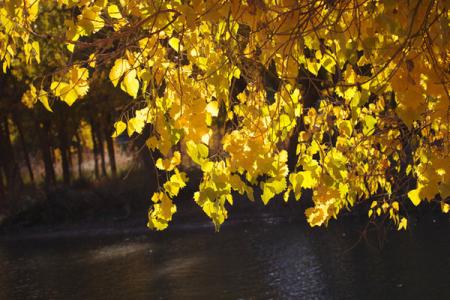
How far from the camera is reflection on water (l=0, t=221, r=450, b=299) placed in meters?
14.4

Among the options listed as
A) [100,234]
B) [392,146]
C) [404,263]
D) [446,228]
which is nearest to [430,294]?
[404,263]

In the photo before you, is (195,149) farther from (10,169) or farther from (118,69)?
(10,169)

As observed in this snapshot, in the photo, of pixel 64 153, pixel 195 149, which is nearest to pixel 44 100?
pixel 195 149

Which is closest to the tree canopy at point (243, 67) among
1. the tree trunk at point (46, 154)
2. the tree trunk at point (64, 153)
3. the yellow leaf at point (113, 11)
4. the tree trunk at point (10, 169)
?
the yellow leaf at point (113, 11)

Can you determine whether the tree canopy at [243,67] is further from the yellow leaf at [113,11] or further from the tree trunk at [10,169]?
the tree trunk at [10,169]

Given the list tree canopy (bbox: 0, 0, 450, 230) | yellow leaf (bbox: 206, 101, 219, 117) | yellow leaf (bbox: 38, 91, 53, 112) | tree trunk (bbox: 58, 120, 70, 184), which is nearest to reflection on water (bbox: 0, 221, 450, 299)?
tree trunk (bbox: 58, 120, 70, 184)

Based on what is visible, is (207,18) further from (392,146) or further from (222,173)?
(392,146)

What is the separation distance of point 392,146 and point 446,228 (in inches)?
485

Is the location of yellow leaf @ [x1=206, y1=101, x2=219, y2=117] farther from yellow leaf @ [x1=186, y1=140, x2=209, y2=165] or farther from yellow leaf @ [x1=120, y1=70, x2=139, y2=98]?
yellow leaf @ [x1=120, y1=70, x2=139, y2=98]

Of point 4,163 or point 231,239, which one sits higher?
point 4,163

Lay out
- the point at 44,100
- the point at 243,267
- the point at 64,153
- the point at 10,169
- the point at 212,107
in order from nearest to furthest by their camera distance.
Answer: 1. the point at 44,100
2. the point at 212,107
3. the point at 243,267
4. the point at 64,153
5. the point at 10,169

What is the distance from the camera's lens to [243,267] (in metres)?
17.0

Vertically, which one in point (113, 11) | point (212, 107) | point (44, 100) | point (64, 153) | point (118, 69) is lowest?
point (212, 107)

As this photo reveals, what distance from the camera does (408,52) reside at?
127 inches
